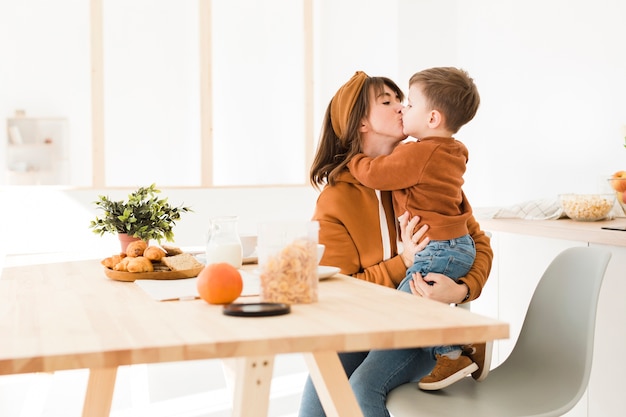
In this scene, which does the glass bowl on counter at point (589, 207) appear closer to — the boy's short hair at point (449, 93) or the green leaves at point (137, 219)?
the boy's short hair at point (449, 93)

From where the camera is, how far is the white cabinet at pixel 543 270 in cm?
245

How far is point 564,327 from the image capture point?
1.85 m

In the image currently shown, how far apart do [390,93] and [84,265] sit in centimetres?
101

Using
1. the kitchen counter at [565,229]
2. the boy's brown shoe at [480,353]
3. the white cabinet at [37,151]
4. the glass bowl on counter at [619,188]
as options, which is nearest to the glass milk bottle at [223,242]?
the boy's brown shoe at [480,353]

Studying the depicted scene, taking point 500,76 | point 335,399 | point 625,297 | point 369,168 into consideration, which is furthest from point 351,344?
point 500,76

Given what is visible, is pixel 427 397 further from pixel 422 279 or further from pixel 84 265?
pixel 84 265

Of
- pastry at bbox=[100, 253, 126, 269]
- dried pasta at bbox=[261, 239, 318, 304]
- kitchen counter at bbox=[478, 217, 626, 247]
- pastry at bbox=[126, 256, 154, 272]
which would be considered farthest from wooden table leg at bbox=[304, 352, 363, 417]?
kitchen counter at bbox=[478, 217, 626, 247]

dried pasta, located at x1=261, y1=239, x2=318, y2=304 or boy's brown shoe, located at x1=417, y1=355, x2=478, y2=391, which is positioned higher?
dried pasta, located at x1=261, y1=239, x2=318, y2=304

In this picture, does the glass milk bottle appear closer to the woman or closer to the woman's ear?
the woman

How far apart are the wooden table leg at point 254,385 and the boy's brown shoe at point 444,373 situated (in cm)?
62

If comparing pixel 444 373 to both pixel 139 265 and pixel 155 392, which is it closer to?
pixel 139 265

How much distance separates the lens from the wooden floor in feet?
11.1

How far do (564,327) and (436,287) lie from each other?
0.32 m

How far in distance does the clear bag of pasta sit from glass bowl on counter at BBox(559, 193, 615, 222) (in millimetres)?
1796
